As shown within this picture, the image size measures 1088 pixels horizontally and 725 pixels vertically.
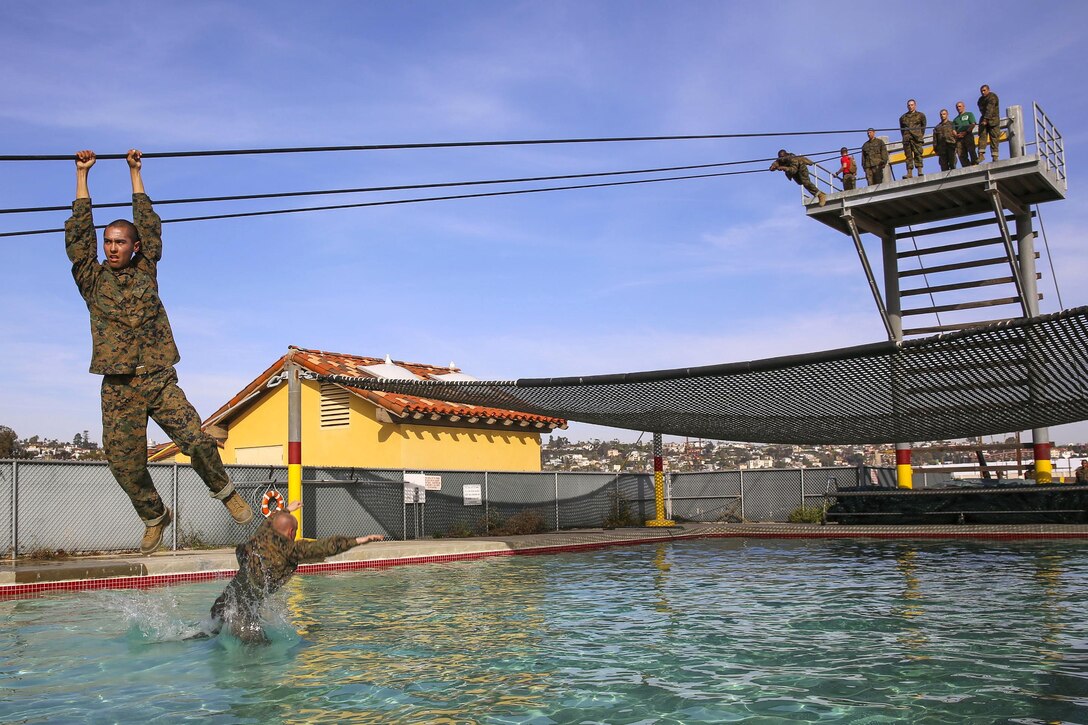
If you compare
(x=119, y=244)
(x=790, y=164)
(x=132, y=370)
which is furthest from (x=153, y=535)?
(x=790, y=164)

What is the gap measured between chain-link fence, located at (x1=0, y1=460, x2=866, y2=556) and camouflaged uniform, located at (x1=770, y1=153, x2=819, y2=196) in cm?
833

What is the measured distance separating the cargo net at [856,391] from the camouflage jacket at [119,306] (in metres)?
7.57

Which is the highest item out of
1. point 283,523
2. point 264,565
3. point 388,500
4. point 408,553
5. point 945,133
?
point 945,133

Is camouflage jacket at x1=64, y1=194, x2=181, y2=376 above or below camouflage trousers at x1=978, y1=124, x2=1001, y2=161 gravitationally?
below

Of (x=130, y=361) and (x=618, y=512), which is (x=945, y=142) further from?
(x=130, y=361)

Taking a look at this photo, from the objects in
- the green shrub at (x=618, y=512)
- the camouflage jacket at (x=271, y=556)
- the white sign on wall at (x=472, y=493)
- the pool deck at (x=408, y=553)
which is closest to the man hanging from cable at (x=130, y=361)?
the camouflage jacket at (x=271, y=556)

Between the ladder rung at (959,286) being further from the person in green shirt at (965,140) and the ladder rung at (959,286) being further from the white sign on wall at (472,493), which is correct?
the white sign on wall at (472,493)

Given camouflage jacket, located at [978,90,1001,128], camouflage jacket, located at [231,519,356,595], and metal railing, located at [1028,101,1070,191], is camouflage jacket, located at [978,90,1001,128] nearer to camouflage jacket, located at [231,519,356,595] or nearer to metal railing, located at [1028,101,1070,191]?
metal railing, located at [1028,101,1070,191]

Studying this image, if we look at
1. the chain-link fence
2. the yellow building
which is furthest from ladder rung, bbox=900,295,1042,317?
the yellow building

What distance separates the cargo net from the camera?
423 inches

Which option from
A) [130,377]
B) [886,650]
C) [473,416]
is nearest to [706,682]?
[886,650]

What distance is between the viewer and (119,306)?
5.42m

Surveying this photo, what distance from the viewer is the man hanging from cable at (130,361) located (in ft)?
17.5

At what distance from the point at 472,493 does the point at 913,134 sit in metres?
12.5
